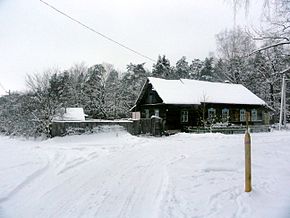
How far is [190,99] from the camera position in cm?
3167

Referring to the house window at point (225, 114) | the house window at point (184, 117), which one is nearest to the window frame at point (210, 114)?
the house window at point (225, 114)

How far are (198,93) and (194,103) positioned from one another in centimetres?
245

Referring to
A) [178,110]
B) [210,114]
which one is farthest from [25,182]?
[210,114]

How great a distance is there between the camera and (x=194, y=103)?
103 ft

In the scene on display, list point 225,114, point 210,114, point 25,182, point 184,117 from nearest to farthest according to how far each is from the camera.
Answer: point 25,182, point 184,117, point 210,114, point 225,114

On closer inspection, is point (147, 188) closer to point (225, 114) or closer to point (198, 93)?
point (198, 93)

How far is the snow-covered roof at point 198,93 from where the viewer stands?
3131 cm

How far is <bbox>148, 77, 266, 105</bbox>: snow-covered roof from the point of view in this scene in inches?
1233

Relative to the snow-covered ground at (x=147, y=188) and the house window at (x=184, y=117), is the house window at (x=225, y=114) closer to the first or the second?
Result: the house window at (x=184, y=117)

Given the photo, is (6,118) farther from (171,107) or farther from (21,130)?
(171,107)

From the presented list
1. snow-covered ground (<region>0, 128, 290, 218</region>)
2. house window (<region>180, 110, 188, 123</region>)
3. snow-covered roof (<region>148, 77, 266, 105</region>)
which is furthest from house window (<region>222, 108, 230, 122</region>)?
snow-covered ground (<region>0, 128, 290, 218</region>)

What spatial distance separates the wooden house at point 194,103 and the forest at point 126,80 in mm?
4099

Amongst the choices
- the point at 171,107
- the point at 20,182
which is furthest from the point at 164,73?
the point at 20,182

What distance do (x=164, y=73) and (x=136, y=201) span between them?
55.9 metres
